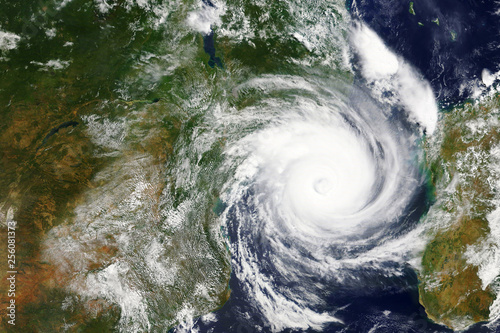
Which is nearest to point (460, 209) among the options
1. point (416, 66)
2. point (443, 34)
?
point (416, 66)

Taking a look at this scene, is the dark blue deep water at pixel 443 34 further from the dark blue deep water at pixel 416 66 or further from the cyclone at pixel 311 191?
the cyclone at pixel 311 191

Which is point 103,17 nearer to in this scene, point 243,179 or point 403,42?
point 243,179

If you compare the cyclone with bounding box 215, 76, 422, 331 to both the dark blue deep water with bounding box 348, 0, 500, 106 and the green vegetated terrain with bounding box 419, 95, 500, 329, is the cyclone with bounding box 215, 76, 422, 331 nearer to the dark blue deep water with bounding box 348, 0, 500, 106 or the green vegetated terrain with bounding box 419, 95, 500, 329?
the green vegetated terrain with bounding box 419, 95, 500, 329

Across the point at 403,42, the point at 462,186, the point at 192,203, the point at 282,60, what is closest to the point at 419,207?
the point at 462,186

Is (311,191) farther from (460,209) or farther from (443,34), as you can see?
(443,34)

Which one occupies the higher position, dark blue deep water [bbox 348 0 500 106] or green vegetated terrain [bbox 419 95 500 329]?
dark blue deep water [bbox 348 0 500 106]

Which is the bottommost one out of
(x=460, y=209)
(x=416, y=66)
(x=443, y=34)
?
(x=460, y=209)

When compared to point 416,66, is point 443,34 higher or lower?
higher

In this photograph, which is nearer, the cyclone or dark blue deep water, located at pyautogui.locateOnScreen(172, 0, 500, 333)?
dark blue deep water, located at pyautogui.locateOnScreen(172, 0, 500, 333)

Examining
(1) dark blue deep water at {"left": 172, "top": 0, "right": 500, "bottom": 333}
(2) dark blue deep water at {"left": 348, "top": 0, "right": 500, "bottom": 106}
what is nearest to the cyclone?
(1) dark blue deep water at {"left": 172, "top": 0, "right": 500, "bottom": 333}
